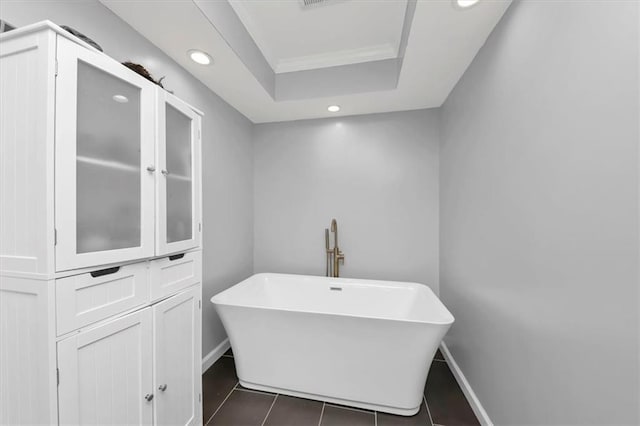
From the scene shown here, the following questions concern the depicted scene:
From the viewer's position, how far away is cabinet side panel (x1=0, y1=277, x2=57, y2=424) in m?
0.78

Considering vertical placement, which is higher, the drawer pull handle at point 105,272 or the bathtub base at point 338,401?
the drawer pull handle at point 105,272

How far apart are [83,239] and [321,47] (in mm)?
2151

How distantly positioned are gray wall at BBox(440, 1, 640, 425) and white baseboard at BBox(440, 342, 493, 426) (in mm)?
56

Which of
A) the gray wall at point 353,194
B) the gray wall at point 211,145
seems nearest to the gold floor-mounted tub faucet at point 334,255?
the gray wall at point 353,194

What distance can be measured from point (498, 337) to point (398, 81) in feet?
6.44

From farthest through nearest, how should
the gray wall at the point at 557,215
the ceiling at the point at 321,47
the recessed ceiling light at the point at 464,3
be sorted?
the ceiling at the point at 321,47, the recessed ceiling light at the point at 464,3, the gray wall at the point at 557,215

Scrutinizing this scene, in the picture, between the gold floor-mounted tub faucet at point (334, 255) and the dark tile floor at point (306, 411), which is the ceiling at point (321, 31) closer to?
the gold floor-mounted tub faucet at point (334, 255)

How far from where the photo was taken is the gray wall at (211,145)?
1206 mm

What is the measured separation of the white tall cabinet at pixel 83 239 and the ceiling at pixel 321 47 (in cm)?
66

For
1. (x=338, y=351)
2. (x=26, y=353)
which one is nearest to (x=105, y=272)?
(x=26, y=353)

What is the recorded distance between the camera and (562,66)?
0.96m

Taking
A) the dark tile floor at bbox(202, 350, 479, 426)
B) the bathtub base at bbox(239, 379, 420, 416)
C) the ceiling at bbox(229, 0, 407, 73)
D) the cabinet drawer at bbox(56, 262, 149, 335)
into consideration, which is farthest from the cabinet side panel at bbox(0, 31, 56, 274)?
the bathtub base at bbox(239, 379, 420, 416)

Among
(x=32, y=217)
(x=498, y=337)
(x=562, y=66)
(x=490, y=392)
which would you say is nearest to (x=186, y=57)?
(x=32, y=217)

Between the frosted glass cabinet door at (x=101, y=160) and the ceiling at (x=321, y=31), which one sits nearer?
the frosted glass cabinet door at (x=101, y=160)
